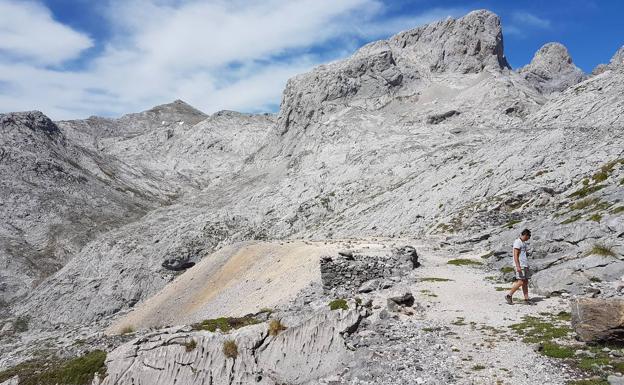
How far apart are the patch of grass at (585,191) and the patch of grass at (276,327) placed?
99.9 ft

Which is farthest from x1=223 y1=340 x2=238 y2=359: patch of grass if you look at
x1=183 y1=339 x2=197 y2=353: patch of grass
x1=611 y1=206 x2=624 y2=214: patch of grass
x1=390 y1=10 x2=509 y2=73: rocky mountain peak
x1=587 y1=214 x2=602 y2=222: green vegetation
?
x1=390 y1=10 x2=509 y2=73: rocky mountain peak

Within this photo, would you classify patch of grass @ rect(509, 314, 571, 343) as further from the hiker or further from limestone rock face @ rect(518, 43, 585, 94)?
limestone rock face @ rect(518, 43, 585, 94)

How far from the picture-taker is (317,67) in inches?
5364

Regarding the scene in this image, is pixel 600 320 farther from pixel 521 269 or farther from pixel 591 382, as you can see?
pixel 521 269

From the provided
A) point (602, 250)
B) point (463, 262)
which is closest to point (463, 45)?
point (463, 262)

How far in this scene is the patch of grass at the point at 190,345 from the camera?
761 inches

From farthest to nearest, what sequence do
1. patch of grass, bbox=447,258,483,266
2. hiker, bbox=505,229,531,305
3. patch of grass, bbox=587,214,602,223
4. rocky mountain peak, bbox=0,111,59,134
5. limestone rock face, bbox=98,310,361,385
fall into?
rocky mountain peak, bbox=0,111,59,134 < patch of grass, bbox=447,258,483,266 < patch of grass, bbox=587,214,602,223 < hiker, bbox=505,229,531,305 < limestone rock face, bbox=98,310,361,385

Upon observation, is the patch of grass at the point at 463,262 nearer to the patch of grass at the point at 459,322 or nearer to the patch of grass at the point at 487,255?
the patch of grass at the point at 487,255

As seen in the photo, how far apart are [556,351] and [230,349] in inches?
454

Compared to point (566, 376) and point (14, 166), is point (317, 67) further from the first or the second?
point (566, 376)

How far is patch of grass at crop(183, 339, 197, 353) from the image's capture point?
19328 mm

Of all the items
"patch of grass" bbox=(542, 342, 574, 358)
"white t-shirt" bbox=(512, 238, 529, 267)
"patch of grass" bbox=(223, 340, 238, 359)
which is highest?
"white t-shirt" bbox=(512, 238, 529, 267)

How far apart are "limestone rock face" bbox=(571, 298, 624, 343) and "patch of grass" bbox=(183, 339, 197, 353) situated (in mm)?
14004

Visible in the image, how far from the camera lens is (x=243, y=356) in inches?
717
